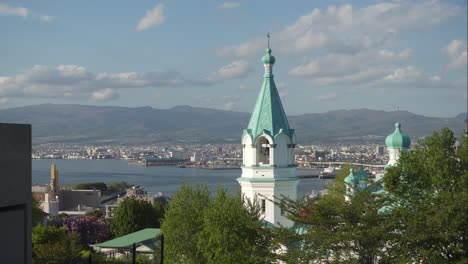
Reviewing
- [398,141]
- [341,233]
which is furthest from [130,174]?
[341,233]

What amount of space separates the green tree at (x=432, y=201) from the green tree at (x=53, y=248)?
27.5 feet

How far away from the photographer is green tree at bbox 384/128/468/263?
1140 centimetres

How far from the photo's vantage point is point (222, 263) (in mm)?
13922

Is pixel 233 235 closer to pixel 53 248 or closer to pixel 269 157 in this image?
pixel 269 157

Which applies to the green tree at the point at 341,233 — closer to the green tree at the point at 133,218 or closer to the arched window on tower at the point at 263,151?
the arched window on tower at the point at 263,151

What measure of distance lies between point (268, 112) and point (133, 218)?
14412 mm

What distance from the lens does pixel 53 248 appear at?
19672 mm

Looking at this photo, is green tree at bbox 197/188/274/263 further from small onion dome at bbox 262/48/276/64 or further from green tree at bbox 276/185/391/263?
small onion dome at bbox 262/48/276/64

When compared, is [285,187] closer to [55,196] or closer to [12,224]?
[12,224]

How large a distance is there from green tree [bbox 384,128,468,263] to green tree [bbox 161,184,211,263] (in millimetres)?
5256

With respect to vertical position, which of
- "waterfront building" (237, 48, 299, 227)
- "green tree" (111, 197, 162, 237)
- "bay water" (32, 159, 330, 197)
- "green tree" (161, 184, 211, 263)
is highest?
"waterfront building" (237, 48, 299, 227)

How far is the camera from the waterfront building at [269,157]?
17453 mm

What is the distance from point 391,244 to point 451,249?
3.18 feet

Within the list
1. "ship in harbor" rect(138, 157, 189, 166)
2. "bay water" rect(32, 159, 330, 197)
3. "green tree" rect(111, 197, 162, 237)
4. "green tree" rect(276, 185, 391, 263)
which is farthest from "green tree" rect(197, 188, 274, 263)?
"ship in harbor" rect(138, 157, 189, 166)
